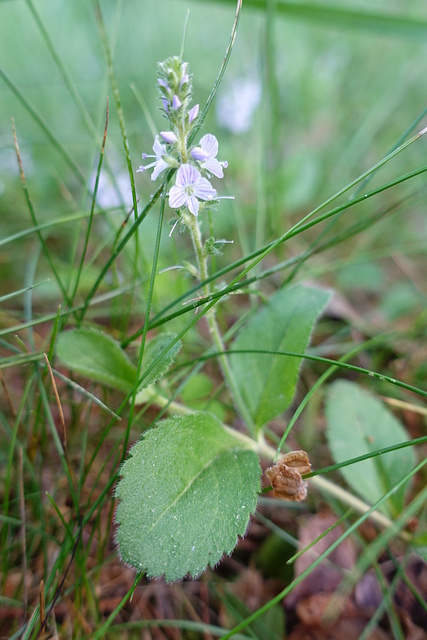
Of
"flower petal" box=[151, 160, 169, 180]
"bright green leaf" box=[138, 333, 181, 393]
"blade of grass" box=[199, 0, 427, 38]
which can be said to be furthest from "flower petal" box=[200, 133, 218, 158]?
"blade of grass" box=[199, 0, 427, 38]

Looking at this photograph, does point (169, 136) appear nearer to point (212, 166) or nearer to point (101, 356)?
point (212, 166)

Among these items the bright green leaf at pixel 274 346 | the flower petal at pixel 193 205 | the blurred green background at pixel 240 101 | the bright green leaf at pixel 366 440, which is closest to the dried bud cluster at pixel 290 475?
the bright green leaf at pixel 274 346

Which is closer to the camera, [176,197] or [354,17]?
[176,197]

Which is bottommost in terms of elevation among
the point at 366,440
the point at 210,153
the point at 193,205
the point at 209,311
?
the point at 366,440

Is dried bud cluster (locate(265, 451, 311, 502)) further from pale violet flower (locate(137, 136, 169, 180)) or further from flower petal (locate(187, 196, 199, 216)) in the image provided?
pale violet flower (locate(137, 136, 169, 180))

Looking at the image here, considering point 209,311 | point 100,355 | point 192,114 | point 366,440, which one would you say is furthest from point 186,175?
point 366,440
